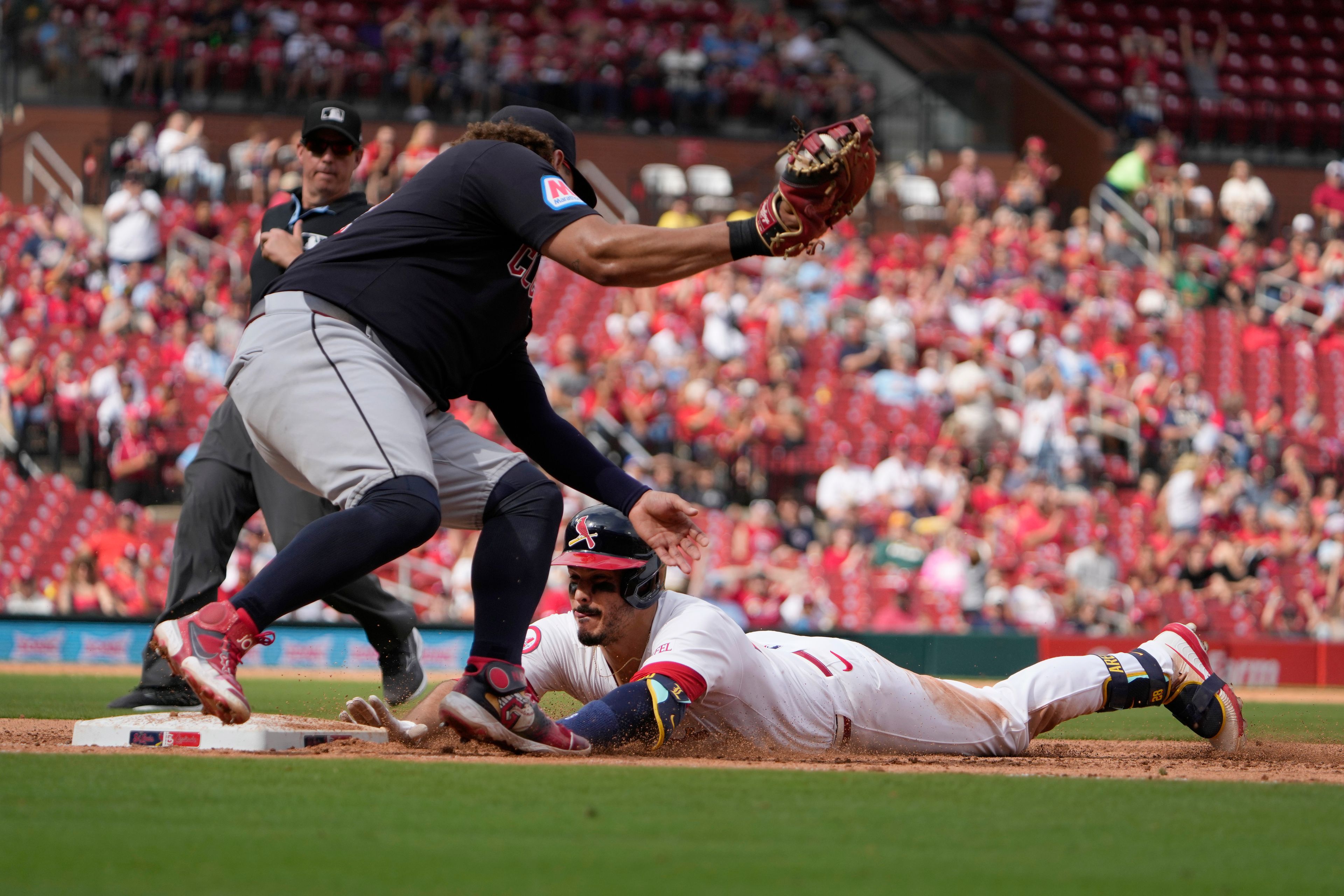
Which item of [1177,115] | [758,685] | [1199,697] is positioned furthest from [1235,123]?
[758,685]

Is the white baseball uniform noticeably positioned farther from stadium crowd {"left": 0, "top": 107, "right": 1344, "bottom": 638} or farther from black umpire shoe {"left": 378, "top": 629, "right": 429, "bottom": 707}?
stadium crowd {"left": 0, "top": 107, "right": 1344, "bottom": 638}

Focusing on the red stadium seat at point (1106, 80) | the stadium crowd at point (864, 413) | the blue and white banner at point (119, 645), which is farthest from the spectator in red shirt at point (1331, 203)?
the blue and white banner at point (119, 645)

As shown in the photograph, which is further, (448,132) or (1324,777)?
(448,132)

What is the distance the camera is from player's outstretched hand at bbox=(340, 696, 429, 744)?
5.10m

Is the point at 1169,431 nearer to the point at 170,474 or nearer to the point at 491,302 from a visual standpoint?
the point at 170,474

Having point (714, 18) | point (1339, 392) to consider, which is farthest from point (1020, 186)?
point (714, 18)

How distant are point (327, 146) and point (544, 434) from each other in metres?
2.01

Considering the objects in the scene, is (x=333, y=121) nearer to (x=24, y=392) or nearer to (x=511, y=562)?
(x=511, y=562)

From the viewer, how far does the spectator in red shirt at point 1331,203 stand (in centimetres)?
2127

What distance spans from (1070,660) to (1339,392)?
14.4 metres

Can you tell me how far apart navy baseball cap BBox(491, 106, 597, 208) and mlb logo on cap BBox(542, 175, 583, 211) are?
42 cm

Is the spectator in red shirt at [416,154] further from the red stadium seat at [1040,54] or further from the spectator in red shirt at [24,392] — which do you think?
the red stadium seat at [1040,54]

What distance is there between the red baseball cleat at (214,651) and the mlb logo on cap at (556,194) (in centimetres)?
141

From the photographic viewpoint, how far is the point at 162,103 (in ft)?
66.4
